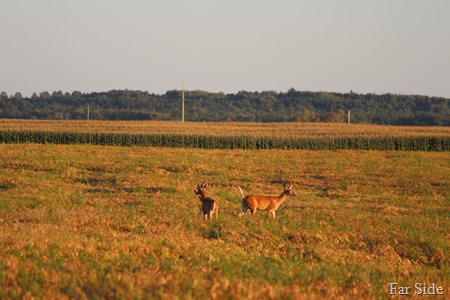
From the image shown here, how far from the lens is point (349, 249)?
44.1 feet

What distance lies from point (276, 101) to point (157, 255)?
17178cm

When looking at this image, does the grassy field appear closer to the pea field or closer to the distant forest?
the pea field

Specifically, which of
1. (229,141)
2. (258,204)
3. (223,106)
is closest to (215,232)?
(258,204)

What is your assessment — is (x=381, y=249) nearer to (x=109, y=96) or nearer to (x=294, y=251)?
(x=294, y=251)

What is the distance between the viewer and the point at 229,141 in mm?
61344

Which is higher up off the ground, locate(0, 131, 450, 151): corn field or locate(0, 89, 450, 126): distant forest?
locate(0, 89, 450, 126): distant forest

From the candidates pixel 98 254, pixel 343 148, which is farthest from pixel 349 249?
pixel 343 148

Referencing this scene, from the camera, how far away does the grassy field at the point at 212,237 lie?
759 cm

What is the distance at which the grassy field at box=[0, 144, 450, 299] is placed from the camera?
24.9 feet

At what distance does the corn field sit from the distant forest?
70.2 m

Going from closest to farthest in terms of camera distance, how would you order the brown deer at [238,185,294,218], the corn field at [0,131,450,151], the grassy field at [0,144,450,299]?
1. the grassy field at [0,144,450,299]
2. the brown deer at [238,185,294,218]
3. the corn field at [0,131,450,151]

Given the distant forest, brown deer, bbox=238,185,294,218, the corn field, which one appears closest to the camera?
brown deer, bbox=238,185,294,218

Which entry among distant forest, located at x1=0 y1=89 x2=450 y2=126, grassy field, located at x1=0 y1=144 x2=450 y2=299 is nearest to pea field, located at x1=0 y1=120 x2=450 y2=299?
grassy field, located at x1=0 y1=144 x2=450 y2=299

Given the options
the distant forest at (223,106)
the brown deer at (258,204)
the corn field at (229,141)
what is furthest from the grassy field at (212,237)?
the distant forest at (223,106)
